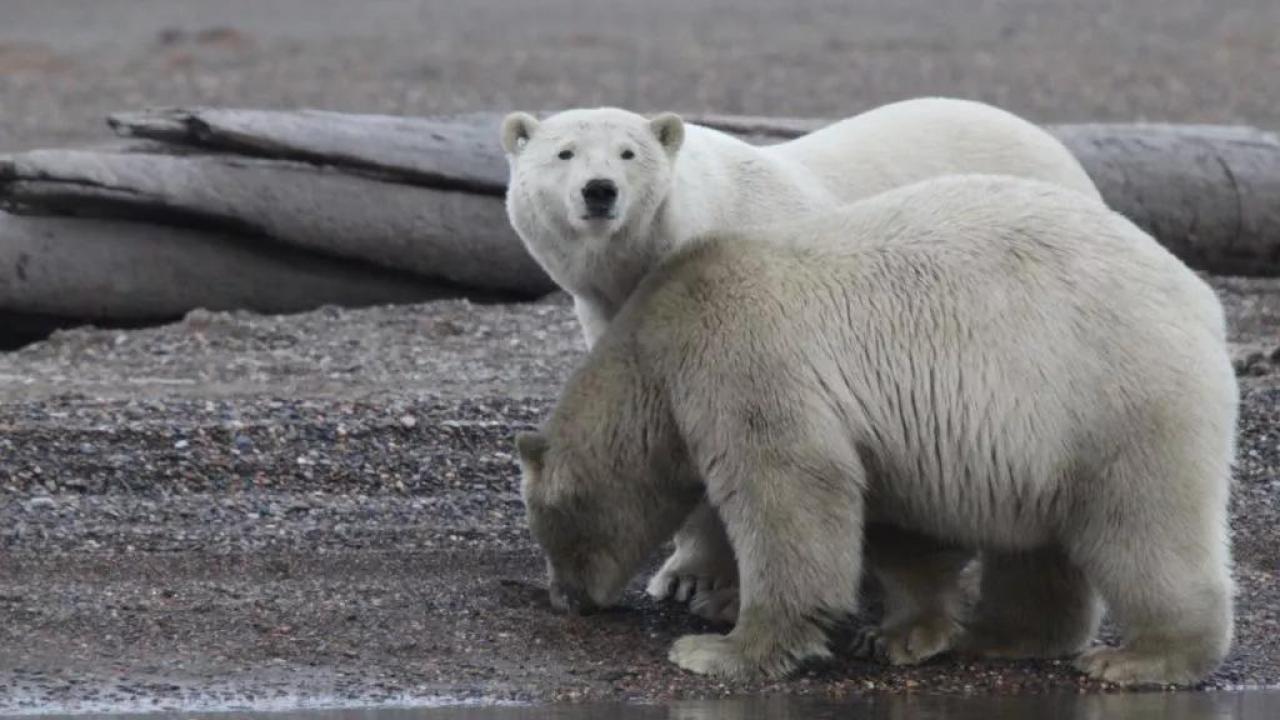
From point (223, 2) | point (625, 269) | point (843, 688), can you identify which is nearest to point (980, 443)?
point (843, 688)

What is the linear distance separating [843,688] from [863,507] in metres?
0.50

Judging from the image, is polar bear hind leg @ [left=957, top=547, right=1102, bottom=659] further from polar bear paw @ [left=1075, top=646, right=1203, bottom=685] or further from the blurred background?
the blurred background

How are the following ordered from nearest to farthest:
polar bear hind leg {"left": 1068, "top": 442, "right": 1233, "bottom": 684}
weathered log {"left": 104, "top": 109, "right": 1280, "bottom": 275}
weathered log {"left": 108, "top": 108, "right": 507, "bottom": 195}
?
polar bear hind leg {"left": 1068, "top": 442, "right": 1233, "bottom": 684}
weathered log {"left": 108, "top": 108, "right": 507, "bottom": 195}
weathered log {"left": 104, "top": 109, "right": 1280, "bottom": 275}

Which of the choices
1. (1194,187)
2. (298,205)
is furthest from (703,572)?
(1194,187)

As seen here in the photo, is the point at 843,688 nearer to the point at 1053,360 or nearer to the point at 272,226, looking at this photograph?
the point at 1053,360

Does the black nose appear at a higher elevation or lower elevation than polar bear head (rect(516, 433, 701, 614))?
higher

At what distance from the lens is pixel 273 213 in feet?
35.3

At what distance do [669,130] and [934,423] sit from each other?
1380mm

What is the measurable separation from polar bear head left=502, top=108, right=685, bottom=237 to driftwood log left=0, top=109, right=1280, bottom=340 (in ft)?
11.1

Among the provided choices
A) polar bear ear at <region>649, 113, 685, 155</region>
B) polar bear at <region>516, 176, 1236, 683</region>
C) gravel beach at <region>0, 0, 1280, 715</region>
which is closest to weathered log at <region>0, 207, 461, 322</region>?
gravel beach at <region>0, 0, 1280, 715</region>

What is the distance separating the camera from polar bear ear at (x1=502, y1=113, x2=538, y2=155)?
757 centimetres

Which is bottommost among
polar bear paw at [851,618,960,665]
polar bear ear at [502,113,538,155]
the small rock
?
polar bear paw at [851,618,960,665]

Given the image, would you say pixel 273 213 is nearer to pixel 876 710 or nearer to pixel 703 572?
pixel 703 572

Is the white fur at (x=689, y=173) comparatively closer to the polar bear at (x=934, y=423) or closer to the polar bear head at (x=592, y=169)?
the polar bear head at (x=592, y=169)
